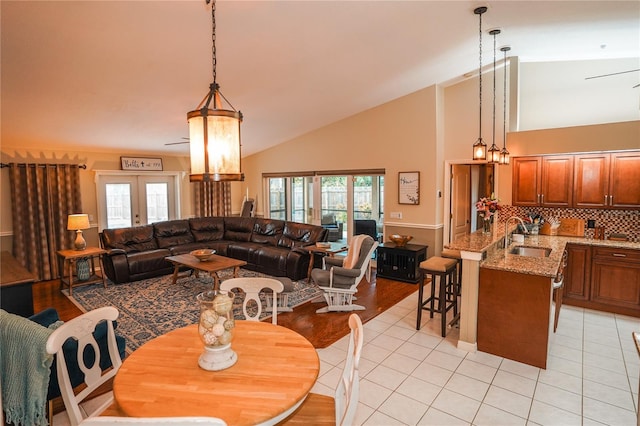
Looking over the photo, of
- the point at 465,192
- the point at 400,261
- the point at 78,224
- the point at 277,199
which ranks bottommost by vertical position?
the point at 400,261

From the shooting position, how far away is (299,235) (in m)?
6.59

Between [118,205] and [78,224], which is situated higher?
[118,205]

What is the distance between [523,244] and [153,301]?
5.00 metres

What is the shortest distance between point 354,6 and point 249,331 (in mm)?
2788

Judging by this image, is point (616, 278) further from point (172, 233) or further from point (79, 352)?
point (172, 233)

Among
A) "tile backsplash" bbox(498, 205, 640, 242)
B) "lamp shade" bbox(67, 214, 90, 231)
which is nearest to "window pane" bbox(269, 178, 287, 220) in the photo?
"lamp shade" bbox(67, 214, 90, 231)

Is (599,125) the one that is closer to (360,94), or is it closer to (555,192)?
(555,192)

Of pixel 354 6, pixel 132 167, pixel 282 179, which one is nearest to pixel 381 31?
pixel 354 6

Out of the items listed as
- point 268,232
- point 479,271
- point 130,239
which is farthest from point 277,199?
point 479,271

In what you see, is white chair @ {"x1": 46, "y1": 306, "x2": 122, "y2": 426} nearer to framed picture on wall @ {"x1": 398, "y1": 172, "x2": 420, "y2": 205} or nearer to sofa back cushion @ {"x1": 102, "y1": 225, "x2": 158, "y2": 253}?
sofa back cushion @ {"x1": 102, "y1": 225, "x2": 158, "y2": 253}

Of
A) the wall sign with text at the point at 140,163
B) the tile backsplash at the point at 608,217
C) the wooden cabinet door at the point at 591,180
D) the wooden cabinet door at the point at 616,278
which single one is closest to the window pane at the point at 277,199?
the wall sign with text at the point at 140,163

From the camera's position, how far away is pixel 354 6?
309 centimetres

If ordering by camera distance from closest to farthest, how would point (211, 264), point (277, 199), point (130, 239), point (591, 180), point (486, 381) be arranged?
point (486, 381) → point (591, 180) → point (211, 264) → point (130, 239) → point (277, 199)

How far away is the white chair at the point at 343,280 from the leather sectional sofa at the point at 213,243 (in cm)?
139
